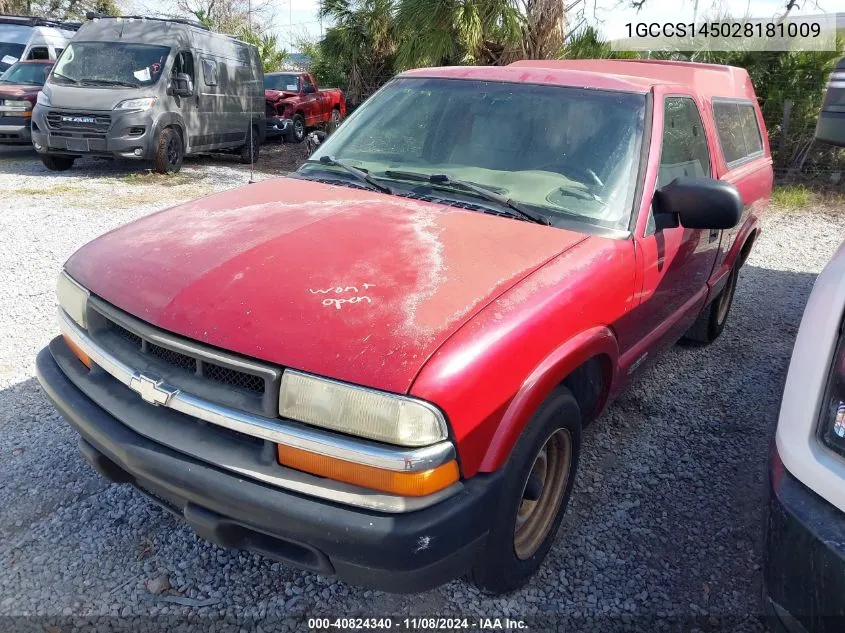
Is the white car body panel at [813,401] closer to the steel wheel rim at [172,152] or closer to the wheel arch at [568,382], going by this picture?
the wheel arch at [568,382]

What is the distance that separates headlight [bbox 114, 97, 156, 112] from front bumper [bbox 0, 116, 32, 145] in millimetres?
3131

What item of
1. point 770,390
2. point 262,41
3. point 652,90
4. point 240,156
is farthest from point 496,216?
point 262,41

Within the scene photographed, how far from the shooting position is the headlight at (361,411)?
180 centimetres

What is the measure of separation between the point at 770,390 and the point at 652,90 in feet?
7.15

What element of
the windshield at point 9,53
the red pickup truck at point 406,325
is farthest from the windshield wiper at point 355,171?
the windshield at point 9,53

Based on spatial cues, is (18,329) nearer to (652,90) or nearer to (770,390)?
(652,90)

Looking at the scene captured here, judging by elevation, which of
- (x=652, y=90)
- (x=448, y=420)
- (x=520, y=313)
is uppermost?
(x=652, y=90)

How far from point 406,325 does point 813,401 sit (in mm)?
1131

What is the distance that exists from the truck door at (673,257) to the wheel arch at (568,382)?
175mm

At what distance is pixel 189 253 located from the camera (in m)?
2.35

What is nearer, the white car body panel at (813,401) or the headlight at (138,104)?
the white car body panel at (813,401)

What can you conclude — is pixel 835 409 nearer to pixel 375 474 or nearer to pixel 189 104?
pixel 375 474

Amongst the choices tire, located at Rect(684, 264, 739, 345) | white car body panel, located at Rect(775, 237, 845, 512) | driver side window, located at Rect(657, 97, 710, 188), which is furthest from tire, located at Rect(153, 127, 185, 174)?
white car body panel, located at Rect(775, 237, 845, 512)

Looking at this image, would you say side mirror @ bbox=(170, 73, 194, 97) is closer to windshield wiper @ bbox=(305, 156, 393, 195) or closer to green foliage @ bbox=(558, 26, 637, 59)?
green foliage @ bbox=(558, 26, 637, 59)
